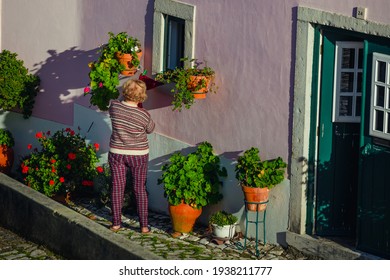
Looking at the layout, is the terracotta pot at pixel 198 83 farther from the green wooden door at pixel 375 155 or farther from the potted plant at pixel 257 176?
the green wooden door at pixel 375 155

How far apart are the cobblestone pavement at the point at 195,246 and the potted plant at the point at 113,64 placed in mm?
1604

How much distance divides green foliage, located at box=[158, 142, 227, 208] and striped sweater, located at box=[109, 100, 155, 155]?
0.51 meters

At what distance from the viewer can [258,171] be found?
534 inches

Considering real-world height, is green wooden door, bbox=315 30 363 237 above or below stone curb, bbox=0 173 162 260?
above

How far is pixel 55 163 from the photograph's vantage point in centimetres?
1578

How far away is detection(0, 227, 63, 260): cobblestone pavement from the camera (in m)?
13.9

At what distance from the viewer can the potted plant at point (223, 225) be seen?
14.0 metres

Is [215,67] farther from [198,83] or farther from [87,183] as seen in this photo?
[87,183]

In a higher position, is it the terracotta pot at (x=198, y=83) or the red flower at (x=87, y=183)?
the terracotta pot at (x=198, y=83)

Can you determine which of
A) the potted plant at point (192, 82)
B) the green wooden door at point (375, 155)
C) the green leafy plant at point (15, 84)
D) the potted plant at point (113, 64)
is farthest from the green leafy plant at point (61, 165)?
the green wooden door at point (375, 155)

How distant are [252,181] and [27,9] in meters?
5.00

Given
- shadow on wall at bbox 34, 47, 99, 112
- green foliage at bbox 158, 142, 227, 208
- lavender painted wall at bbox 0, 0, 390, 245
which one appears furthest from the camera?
shadow on wall at bbox 34, 47, 99, 112

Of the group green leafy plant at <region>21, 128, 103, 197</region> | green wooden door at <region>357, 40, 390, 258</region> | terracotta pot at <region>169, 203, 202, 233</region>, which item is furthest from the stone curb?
green wooden door at <region>357, 40, 390, 258</region>

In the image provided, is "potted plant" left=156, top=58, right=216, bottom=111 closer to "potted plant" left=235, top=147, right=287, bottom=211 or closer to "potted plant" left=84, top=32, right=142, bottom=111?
"potted plant" left=84, top=32, right=142, bottom=111
